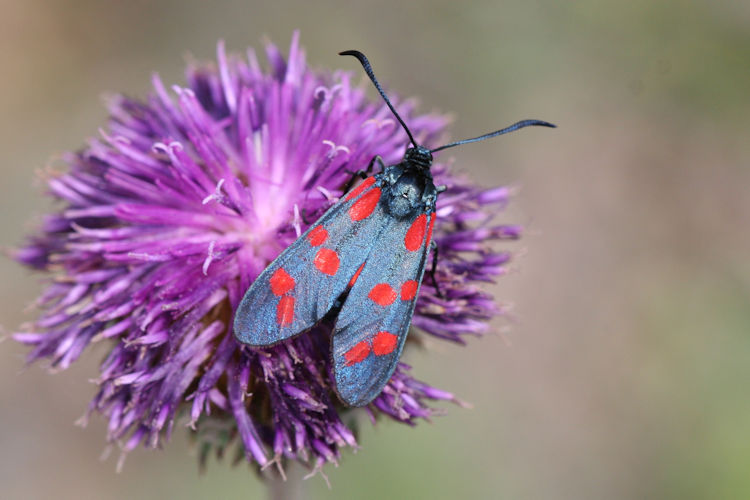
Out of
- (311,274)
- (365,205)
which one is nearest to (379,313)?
(311,274)

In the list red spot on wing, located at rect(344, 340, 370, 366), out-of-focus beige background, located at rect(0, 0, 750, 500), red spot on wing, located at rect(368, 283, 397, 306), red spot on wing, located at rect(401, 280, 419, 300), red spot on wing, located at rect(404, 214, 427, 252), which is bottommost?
red spot on wing, located at rect(344, 340, 370, 366)

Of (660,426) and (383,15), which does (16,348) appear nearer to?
(383,15)

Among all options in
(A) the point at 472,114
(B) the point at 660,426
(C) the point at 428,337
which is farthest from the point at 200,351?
(A) the point at 472,114

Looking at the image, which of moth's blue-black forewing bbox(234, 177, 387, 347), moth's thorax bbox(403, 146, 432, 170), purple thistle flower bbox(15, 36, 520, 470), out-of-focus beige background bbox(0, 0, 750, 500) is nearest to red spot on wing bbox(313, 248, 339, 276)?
moth's blue-black forewing bbox(234, 177, 387, 347)

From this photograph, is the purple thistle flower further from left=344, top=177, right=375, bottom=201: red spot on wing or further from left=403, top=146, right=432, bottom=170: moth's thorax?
left=403, top=146, right=432, bottom=170: moth's thorax

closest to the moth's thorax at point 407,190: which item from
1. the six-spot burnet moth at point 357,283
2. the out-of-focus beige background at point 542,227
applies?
the six-spot burnet moth at point 357,283

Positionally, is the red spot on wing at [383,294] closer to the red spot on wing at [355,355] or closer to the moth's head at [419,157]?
the red spot on wing at [355,355]

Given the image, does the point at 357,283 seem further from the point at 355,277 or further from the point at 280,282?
the point at 280,282
